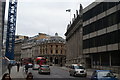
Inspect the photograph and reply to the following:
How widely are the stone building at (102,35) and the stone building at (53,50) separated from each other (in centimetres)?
6402

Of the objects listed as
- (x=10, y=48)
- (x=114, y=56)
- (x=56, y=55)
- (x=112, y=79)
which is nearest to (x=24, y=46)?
(x=56, y=55)

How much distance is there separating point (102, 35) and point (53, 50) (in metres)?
77.3

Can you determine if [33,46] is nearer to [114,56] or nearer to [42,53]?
[42,53]

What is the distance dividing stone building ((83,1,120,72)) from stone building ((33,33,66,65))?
64023mm

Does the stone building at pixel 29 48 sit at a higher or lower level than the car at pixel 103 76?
higher

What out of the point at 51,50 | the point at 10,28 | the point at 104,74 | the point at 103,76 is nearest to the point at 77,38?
the point at 10,28

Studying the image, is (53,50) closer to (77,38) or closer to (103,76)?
(77,38)

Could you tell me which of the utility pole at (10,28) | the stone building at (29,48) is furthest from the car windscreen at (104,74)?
the stone building at (29,48)

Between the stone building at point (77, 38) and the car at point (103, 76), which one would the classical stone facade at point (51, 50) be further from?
the car at point (103, 76)

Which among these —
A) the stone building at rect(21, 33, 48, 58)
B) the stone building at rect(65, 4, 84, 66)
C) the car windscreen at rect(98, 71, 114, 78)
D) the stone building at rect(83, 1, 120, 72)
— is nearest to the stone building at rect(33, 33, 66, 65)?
the stone building at rect(21, 33, 48, 58)

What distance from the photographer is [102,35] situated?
155 ft

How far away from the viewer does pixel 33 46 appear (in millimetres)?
140000

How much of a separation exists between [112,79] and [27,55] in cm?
13537

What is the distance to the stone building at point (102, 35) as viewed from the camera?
4121cm
